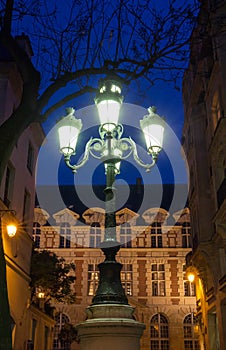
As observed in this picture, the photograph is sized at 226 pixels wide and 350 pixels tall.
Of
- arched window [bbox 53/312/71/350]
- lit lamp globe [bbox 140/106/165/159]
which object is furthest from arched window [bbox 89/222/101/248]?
lit lamp globe [bbox 140/106/165/159]

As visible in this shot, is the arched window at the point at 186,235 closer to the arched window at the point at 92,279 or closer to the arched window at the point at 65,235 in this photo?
the arched window at the point at 92,279

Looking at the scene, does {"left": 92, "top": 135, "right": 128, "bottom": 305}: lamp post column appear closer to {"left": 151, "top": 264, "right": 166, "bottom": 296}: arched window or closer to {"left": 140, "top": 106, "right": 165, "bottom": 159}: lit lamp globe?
{"left": 140, "top": 106, "right": 165, "bottom": 159}: lit lamp globe

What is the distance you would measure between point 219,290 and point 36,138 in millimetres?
10419

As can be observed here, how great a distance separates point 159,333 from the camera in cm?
3269

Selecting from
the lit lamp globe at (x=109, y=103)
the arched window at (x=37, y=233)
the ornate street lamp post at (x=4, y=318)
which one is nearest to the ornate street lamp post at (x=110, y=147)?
the lit lamp globe at (x=109, y=103)

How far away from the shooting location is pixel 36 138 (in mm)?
20062

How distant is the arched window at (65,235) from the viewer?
1430 inches

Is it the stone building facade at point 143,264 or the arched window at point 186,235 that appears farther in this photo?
the arched window at point 186,235

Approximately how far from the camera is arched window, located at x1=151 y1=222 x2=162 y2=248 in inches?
1421

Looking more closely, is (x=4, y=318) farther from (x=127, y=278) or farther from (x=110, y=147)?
(x=127, y=278)

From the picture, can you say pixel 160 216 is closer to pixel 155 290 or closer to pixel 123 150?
pixel 155 290

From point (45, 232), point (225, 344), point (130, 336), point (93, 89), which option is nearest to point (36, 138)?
point (225, 344)

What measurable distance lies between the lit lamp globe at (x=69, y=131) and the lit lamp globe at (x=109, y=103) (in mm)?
915

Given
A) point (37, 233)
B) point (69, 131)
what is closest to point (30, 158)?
point (69, 131)
